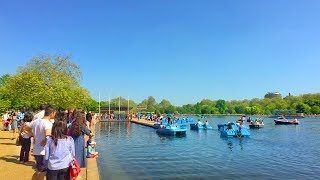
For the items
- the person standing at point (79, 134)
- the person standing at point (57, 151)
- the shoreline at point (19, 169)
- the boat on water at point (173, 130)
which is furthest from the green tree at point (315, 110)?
the person standing at point (57, 151)

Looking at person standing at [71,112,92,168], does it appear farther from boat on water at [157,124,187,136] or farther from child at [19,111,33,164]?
boat on water at [157,124,187,136]

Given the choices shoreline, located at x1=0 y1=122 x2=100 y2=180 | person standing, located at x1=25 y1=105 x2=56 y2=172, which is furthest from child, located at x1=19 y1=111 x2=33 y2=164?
person standing, located at x1=25 y1=105 x2=56 y2=172

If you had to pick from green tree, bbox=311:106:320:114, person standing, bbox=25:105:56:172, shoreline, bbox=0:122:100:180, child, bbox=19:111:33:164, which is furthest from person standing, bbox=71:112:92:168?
green tree, bbox=311:106:320:114

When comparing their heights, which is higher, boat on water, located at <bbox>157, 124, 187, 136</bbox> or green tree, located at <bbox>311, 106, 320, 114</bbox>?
green tree, located at <bbox>311, 106, 320, 114</bbox>

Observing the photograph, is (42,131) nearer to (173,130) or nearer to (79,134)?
(79,134)

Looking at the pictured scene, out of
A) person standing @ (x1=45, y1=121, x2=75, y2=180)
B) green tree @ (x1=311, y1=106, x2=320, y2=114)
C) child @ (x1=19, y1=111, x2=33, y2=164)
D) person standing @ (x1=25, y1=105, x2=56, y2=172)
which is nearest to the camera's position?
person standing @ (x1=45, y1=121, x2=75, y2=180)

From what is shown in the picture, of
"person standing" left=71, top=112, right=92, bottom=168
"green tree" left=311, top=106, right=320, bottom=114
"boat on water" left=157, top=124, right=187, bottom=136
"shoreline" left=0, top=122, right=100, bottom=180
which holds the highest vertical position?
"green tree" left=311, top=106, right=320, bottom=114

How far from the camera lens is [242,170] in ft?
62.1

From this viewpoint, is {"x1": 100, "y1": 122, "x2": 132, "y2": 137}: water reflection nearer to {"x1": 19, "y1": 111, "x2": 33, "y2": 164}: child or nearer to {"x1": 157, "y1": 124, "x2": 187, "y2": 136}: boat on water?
{"x1": 157, "y1": 124, "x2": 187, "y2": 136}: boat on water

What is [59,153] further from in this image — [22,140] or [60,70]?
[60,70]

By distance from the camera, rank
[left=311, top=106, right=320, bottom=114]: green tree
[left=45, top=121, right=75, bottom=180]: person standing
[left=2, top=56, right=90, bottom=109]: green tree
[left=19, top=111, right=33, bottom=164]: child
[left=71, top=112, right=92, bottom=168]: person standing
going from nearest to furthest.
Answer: [left=45, top=121, right=75, bottom=180]: person standing < [left=71, top=112, right=92, bottom=168]: person standing < [left=19, top=111, right=33, bottom=164]: child < [left=2, top=56, right=90, bottom=109]: green tree < [left=311, top=106, right=320, bottom=114]: green tree

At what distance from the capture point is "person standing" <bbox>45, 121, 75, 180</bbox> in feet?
22.9

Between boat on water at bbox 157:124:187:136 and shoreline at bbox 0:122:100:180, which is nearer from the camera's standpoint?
shoreline at bbox 0:122:100:180

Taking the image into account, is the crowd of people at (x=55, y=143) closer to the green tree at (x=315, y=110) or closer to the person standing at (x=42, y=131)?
the person standing at (x=42, y=131)
